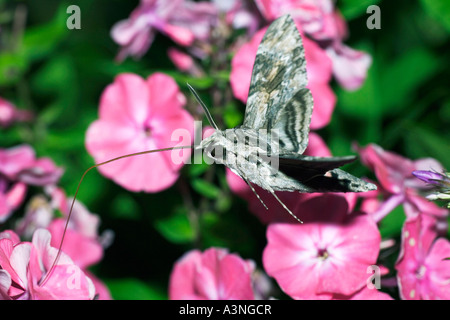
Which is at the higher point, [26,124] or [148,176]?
A: [26,124]

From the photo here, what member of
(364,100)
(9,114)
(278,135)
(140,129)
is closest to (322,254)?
(278,135)

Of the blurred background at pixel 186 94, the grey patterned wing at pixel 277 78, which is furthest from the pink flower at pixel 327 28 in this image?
the grey patterned wing at pixel 277 78

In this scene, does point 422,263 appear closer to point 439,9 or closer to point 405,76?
point 439,9

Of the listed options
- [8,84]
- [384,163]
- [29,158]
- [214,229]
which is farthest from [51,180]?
[384,163]

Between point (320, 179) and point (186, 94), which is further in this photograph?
point (186, 94)

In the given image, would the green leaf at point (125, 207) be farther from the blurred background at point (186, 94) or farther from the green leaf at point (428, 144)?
the green leaf at point (428, 144)
